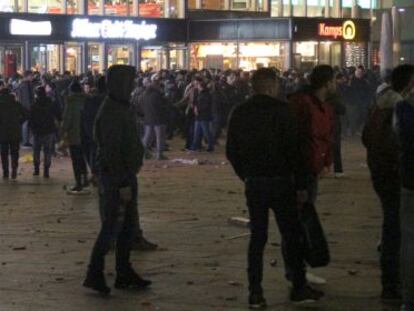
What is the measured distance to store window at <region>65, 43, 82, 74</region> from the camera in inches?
1453

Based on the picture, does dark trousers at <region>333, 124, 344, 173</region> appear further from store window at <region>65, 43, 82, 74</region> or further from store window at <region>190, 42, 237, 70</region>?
store window at <region>190, 42, 237, 70</region>

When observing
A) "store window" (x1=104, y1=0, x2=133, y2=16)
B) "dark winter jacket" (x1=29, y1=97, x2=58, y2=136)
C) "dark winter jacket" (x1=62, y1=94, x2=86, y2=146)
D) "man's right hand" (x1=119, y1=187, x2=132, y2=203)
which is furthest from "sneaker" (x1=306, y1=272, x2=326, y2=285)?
"store window" (x1=104, y1=0, x2=133, y2=16)

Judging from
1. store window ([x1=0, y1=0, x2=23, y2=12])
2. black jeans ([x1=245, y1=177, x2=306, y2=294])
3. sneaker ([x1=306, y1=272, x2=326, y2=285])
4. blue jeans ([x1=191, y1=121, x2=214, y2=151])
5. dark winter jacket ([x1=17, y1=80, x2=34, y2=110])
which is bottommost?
sneaker ([x1=306, y1=272, x2=326, y2=285])

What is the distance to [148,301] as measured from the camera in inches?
356

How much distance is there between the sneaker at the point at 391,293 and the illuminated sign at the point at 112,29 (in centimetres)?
2779

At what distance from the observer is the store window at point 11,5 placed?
36088 millimetres

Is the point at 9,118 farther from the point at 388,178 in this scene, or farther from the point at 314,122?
the point at 388,178

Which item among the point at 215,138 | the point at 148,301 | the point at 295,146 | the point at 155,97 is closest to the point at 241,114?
the point at 295,146

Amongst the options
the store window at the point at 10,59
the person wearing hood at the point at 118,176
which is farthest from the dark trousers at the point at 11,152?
the store window at the point at 10,59

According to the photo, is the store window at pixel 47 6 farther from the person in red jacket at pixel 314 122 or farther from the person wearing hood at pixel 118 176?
the person in red jacket at pixel 314 122

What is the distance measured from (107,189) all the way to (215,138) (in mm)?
17411

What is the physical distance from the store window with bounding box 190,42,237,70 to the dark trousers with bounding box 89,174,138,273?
2969cm

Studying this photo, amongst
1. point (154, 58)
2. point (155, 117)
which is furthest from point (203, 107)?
point (154, 58)

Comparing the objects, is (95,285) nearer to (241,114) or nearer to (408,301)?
(241,114)
